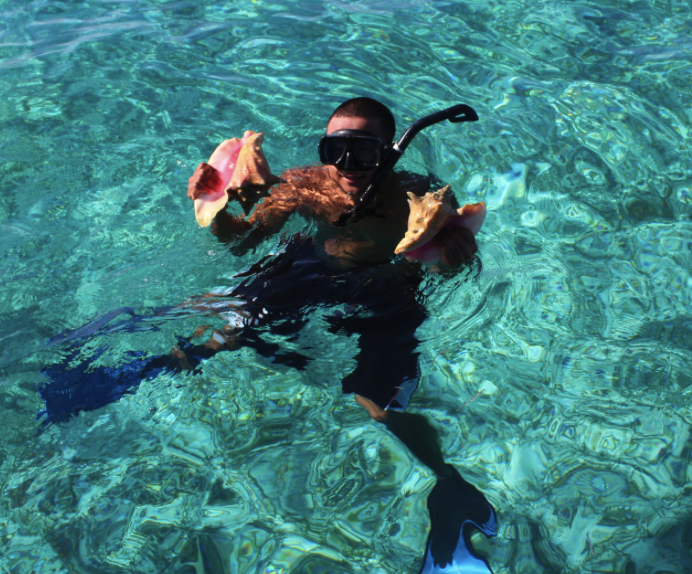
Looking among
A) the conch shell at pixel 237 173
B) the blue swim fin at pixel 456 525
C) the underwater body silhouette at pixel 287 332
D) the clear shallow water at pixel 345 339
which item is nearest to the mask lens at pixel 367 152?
the conch shell at pixel 237 173

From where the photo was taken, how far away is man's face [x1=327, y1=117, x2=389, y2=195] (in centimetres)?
331

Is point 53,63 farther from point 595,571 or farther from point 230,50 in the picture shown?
point 595,571

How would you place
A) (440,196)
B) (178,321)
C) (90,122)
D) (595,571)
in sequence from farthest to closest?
(90,122), (178,321), (440,196), (595,571)

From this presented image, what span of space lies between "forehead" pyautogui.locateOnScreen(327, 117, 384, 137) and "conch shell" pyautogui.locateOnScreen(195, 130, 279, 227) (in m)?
0.39

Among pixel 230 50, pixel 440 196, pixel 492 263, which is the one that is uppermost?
pixel 440 196

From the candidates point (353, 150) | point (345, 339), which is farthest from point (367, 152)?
point (345, 339)

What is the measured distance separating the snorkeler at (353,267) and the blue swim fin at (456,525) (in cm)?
22

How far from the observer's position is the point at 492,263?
393cm

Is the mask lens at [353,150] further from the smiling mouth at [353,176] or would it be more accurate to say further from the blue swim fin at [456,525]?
the blue swim fin at [456,525]

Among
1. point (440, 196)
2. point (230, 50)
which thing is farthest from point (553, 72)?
point (440, 196)

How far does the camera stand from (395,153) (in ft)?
10.7

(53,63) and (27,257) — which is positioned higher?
(53,63)

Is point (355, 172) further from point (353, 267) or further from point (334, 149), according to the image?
point (353, 267)

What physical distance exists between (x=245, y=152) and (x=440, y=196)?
1008 mm
